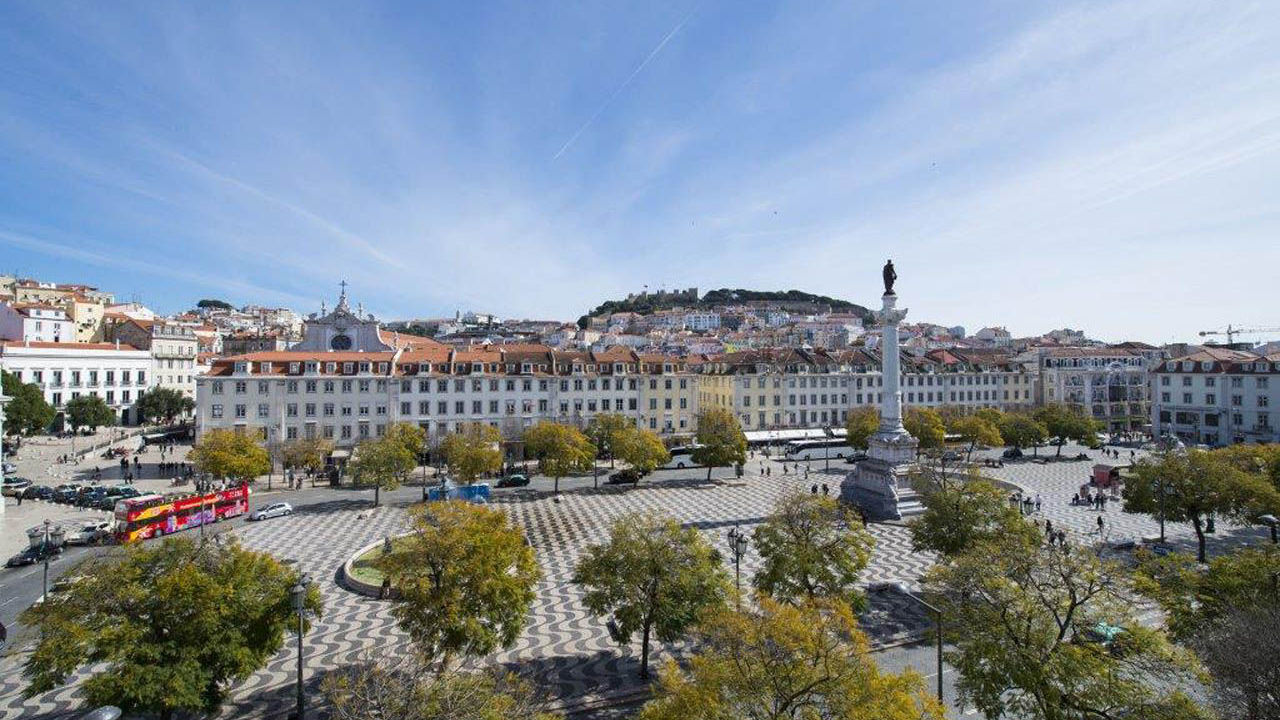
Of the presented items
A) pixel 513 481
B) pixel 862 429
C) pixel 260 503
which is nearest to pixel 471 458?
pixel 513 481

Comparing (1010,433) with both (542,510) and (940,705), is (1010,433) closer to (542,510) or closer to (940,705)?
(542,510)

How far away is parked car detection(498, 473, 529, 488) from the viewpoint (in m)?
44.9

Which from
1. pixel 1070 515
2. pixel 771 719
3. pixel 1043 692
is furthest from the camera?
pixel 1070 515

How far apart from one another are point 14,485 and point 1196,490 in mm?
63731

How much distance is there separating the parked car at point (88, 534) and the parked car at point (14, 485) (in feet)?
49.3

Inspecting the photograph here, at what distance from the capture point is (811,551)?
1831cm

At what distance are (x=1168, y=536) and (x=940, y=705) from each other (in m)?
30.1

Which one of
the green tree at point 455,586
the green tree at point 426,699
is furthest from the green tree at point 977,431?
the green tree at point 426,699

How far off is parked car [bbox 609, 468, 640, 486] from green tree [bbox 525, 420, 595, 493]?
263 centimetres

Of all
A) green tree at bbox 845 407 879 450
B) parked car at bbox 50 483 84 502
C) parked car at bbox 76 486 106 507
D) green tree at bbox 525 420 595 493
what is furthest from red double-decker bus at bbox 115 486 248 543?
green tree at bbox 845 407 879 450

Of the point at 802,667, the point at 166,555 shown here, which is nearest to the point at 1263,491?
the point at 802,667

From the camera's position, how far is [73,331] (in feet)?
267

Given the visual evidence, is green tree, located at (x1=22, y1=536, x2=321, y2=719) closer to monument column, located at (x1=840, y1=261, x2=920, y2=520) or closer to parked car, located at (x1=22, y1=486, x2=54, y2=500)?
monument column, located at (x1=840, y1=261, x2=920, y2=520)

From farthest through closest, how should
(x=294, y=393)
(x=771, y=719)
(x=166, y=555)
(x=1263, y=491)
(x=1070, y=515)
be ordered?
(x=294, y=393) → (x=1070, y=515) → (x=1263, y=491) → (x=166, y=555) → (x=771, y=719)
